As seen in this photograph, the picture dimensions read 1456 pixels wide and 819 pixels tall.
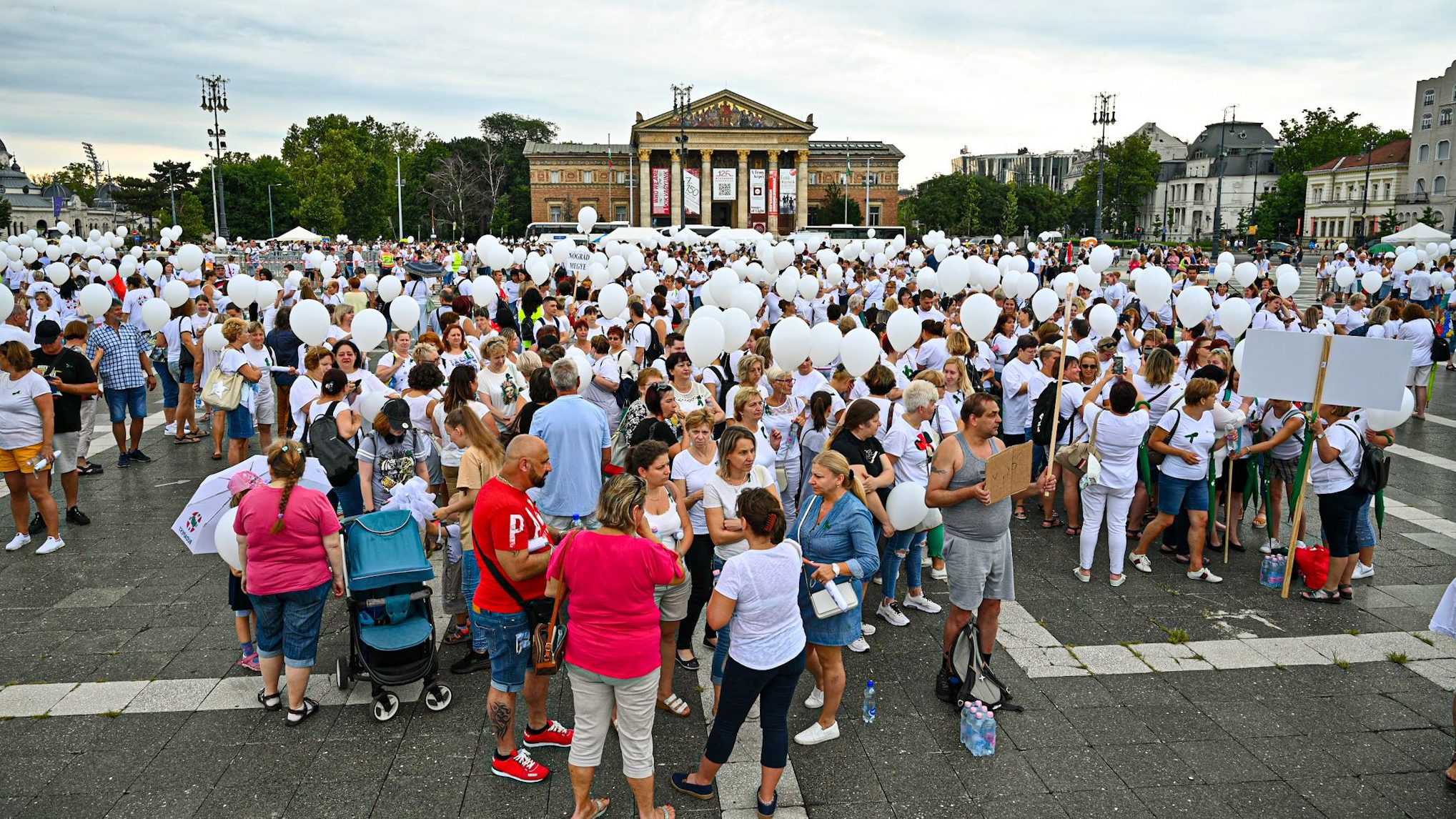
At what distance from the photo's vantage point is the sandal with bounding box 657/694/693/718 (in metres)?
4.86

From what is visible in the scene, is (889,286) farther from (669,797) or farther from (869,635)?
(669,797)

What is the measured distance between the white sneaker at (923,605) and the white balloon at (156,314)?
9.26 metres

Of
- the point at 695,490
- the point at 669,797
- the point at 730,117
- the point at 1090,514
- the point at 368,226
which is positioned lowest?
the point at 669,797

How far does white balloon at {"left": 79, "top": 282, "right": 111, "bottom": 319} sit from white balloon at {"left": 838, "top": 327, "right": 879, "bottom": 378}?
27.4 ft

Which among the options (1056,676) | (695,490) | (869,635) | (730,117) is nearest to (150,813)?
(695,490)

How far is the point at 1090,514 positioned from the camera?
667 centimetres

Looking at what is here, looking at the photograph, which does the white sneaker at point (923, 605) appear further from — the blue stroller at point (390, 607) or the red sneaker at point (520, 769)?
the blue stroller at point (390, 607)

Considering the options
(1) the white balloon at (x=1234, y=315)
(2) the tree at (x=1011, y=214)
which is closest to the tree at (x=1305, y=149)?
(2) the tree at (x=1011, y=214)

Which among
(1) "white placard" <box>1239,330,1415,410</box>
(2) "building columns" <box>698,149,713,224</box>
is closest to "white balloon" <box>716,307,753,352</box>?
(1) "white placard" <box>1239,330,1415,410</box>

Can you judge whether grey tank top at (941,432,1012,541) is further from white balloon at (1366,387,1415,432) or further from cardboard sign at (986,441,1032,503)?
white balloon at (1366,387,1415,432)

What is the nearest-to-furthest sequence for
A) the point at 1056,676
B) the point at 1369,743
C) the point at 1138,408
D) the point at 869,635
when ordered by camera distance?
the point at 1369,743, the point at 1056,676, the point at 869,635, the point at 1138,408

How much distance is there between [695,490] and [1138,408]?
12.6 ft

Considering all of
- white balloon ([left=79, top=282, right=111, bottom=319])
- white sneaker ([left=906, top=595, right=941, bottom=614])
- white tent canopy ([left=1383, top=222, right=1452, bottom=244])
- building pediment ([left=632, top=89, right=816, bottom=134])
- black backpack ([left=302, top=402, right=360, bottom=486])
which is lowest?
white sneaker ([left=906, top=595, right=941, bottom=614])

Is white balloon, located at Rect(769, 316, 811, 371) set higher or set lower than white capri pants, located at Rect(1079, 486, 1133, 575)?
higher
